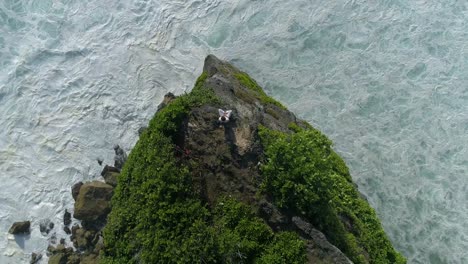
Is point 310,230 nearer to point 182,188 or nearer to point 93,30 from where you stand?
point 182,188

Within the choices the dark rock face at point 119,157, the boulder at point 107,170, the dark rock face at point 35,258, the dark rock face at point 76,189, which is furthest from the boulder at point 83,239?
the dark rock face at point 119,157

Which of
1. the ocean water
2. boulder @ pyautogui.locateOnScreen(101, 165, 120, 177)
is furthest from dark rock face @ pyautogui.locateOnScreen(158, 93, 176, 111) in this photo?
boulder @ pyautogui.locateOnScreen(101, 165, 120, 177)

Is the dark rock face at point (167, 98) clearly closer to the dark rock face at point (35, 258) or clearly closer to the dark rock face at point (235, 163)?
the dark rock face at point (235, 163)

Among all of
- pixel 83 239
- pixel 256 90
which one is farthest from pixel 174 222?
pixel 256 90

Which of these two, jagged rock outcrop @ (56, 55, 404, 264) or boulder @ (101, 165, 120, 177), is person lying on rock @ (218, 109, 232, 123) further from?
boulder @ (101, 165, 120, 177)

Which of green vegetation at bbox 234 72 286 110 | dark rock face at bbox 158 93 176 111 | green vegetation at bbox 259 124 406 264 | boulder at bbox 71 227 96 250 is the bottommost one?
boulder at bbox 71 227 96 250
